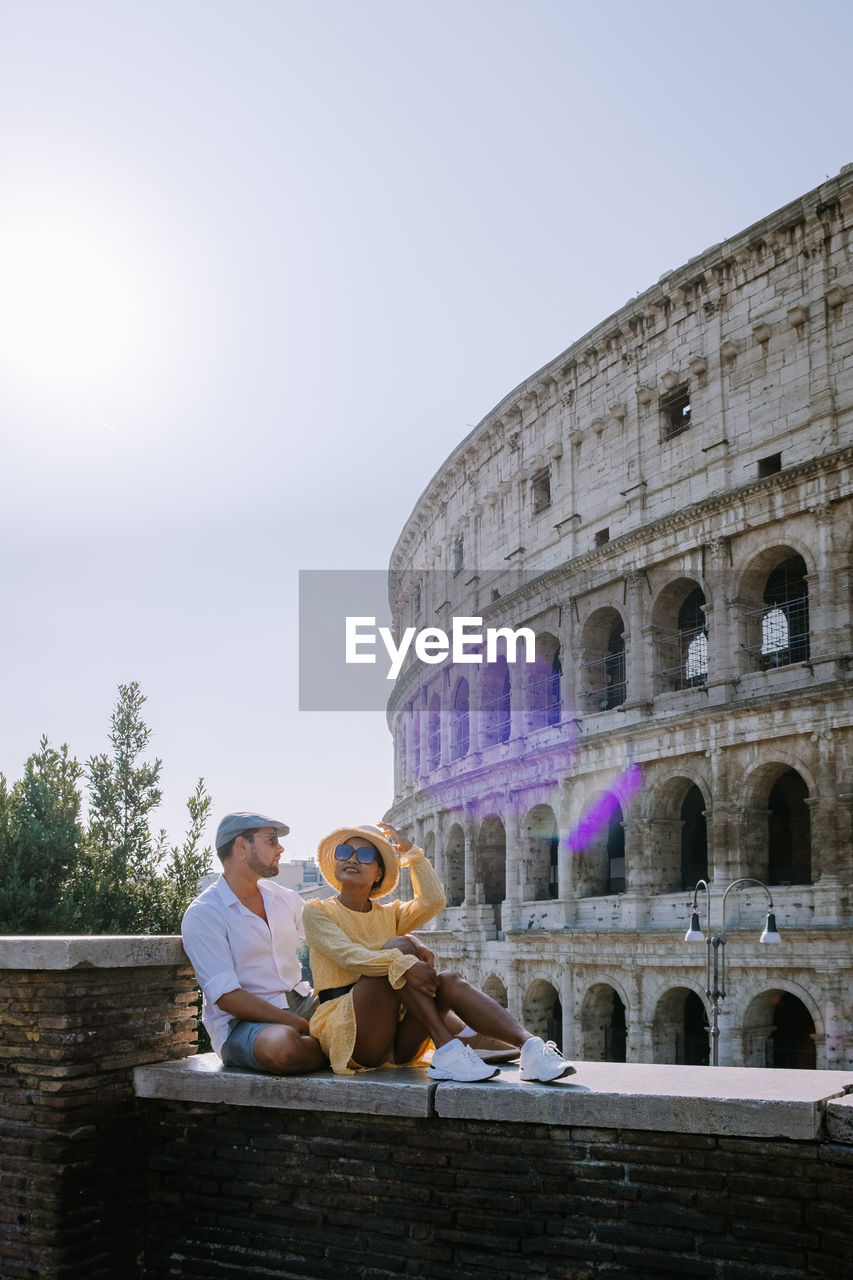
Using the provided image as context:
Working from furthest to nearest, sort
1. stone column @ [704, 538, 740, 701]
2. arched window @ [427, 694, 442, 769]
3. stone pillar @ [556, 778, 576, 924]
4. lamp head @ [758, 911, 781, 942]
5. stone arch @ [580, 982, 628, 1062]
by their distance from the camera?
1. arched window @ [427, 694, 442, 769]
2. stone pillar @ [556, 778, 576, 924]
3. stone arch @ [580, 982, 628, 1062]
4. stone column @ [704, 538, 740, 701]
5. lamp head @ [758, 911, 781, 942]

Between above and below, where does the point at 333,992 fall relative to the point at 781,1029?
above

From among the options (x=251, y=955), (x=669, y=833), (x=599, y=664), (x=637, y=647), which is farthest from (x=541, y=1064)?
(x=599, y=664)

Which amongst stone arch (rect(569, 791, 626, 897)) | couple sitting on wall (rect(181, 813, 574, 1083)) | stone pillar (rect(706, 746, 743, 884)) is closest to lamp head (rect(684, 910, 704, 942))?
stone pillar (rect(706, 746, 743, 884))

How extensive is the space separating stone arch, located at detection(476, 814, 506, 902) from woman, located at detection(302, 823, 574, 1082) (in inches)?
965

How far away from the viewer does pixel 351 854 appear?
527 cm

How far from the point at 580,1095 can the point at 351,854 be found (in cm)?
160

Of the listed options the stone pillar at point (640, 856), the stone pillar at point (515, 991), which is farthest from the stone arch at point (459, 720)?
the stone pillar at point (640, 856)

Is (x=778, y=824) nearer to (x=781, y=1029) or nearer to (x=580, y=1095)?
(x=781, y=1029)

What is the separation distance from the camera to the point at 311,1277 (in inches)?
175

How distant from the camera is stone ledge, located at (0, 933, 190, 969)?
15.5ft

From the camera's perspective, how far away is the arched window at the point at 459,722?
106 feet

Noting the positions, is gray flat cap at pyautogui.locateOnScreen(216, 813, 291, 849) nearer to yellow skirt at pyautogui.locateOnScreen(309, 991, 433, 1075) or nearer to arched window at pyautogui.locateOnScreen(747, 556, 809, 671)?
yellow skirt at pyautogui.locateOnScreen(309, 991, 433, 1075)

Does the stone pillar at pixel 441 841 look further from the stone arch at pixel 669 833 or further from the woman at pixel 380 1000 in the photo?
the woman at pixel 380 1000

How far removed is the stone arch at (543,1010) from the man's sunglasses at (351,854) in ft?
70.4
